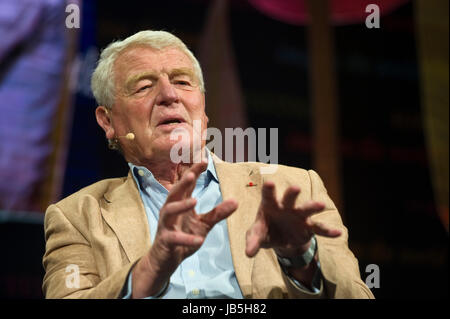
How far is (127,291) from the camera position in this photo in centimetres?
144

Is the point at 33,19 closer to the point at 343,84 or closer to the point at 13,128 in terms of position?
the point at 13,128

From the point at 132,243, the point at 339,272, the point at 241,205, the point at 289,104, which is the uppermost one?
the point at 289,104

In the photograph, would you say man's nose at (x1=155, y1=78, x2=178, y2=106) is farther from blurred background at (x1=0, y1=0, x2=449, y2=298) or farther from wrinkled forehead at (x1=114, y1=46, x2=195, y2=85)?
blurred background at (x1=0, y1=0, x2=449, y2=298)

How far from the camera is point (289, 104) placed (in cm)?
363

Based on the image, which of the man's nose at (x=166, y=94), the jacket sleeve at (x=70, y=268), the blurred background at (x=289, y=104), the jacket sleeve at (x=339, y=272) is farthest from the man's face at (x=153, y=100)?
the jacket sleeve at (x=339, y=272)

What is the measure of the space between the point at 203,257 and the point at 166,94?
58 centimetres

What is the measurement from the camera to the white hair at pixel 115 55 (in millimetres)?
2047

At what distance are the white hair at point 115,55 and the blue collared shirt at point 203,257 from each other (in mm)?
332

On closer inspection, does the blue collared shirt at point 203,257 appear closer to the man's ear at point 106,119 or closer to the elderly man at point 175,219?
the elderly man at point 175,219

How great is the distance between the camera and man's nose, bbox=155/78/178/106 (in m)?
1.93

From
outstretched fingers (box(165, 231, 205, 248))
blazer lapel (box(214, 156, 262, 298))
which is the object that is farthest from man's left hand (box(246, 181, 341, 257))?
blazer lapel (box(214, 156, 262, 298))

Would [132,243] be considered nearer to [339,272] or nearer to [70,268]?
[70,268]

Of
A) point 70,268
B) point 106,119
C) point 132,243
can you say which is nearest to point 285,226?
point 132,243
